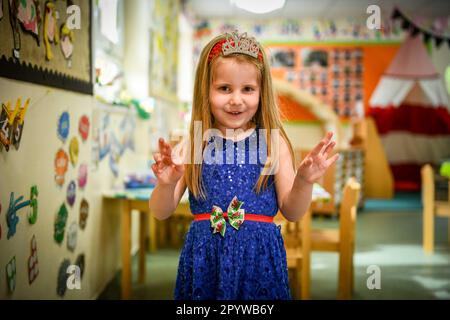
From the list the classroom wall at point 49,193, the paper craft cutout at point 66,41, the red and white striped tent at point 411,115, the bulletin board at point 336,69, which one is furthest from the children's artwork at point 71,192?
the red and white striped tent at point 411,115

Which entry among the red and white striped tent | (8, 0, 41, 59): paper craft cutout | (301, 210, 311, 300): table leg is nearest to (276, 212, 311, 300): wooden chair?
(301, 210, 311, 300): table leg

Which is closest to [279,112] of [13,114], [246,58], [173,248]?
[246,58]

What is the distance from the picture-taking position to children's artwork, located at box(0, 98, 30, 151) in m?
1.40

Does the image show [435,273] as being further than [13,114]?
Yes

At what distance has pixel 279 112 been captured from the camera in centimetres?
129

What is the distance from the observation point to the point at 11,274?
154 centimetres

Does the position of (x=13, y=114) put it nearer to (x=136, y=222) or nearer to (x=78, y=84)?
(x=78, y=84)

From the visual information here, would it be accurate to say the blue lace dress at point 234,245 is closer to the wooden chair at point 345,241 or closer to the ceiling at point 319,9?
the wooden chair at point 345,241

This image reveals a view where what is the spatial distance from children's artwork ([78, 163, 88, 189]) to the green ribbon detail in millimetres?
1209

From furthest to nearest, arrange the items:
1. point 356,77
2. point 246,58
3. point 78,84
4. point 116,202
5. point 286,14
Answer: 1. point 356,77
2. point 286,14
3. point 116,202
4. point 78,84
5. point 246,58

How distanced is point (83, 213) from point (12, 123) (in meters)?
0.98

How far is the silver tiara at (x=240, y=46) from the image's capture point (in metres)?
1.21

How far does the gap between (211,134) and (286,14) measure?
246 inches

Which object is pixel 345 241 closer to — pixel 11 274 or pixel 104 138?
pixel 104 138
